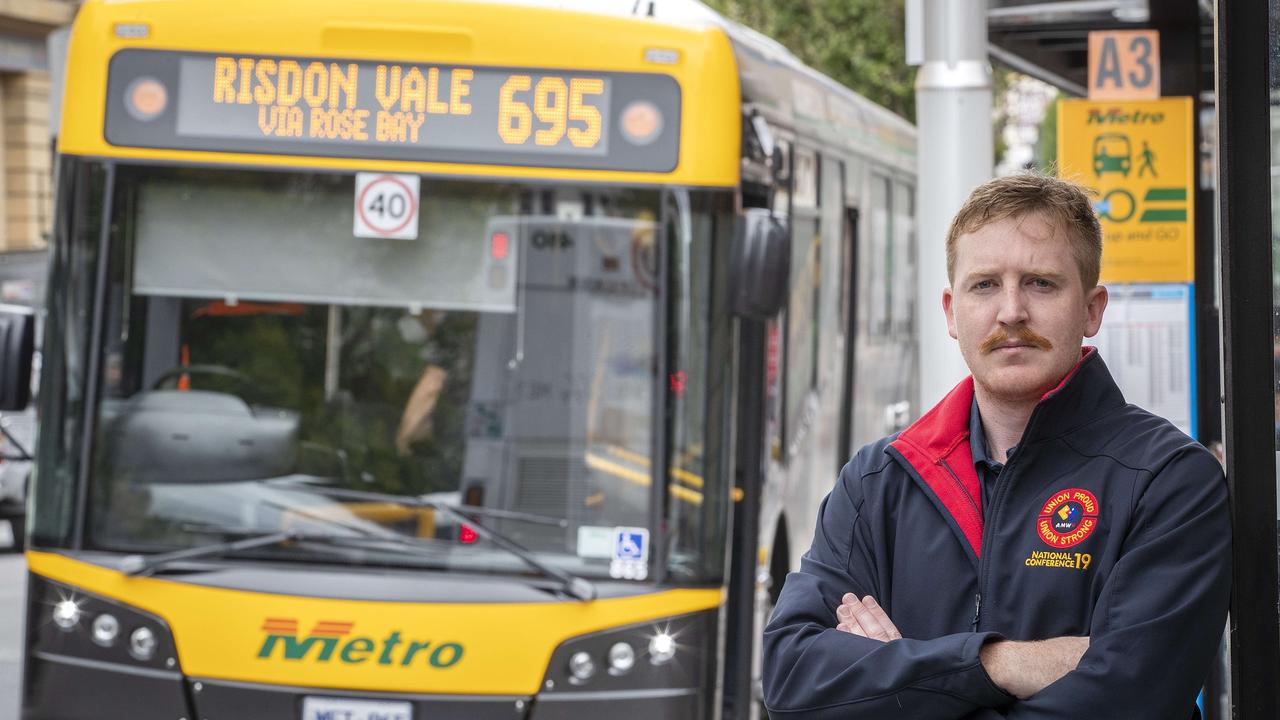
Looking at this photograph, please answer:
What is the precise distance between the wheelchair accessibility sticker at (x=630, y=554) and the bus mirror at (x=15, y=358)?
7.15 feet

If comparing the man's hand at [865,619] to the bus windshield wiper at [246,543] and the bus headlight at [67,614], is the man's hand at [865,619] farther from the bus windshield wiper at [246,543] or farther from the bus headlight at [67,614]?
the bus headlight at [67,614]

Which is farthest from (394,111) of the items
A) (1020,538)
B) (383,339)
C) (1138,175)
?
(1020,538)

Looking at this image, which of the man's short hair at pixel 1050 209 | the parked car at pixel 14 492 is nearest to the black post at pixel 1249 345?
the man's short hair at pixel 1050 209

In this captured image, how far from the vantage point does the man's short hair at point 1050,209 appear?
2770mm

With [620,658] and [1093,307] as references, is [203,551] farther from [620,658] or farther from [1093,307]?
[1093,307]

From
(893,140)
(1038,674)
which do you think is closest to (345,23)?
(1038,674)

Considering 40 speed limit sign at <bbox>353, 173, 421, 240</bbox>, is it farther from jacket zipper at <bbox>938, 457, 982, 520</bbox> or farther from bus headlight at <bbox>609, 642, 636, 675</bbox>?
jacket zipper at <bbox>938, 457, 982, 520</bbox>

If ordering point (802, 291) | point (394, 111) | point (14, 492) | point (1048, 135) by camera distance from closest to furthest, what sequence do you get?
1. point (394, 111)
2. point (802, 291)
3. point (14, 492)
4. point (1048, 135)

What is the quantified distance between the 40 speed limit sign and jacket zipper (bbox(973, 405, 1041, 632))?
368cm

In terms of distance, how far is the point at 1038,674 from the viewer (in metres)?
2.57

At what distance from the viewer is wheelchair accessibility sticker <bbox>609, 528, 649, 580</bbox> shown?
19.7 feet

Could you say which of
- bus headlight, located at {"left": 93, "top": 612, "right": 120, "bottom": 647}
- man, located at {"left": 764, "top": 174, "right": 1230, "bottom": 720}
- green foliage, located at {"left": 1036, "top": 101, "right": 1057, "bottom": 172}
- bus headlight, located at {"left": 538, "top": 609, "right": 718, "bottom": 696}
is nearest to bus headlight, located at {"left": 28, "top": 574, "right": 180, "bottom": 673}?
bus headlight, located at {"left": 93, "top": 612, "right": 120, "bottom": 647}

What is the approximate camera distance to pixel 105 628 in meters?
6.05

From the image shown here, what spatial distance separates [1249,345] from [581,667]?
3584 mm
